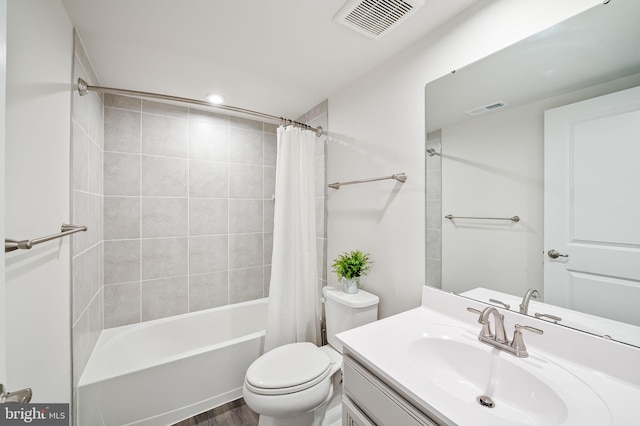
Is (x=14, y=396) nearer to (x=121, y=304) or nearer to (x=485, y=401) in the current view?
(x=485, y=401)

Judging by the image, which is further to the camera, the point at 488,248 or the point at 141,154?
the point at 141,154

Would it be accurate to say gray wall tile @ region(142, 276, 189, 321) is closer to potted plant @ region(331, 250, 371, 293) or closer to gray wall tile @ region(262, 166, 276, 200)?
gray wall tile @ region(262, 166, 276, 200)

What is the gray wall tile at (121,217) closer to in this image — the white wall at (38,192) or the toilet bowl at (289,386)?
the white wall at (38,192)

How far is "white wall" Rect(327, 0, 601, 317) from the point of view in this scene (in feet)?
3.40

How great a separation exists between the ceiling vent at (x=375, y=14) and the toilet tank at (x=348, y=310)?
1487 millimetres

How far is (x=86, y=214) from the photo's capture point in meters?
1.50

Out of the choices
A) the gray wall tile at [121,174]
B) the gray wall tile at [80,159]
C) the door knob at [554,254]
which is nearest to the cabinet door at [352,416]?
the door knob at [554,254]

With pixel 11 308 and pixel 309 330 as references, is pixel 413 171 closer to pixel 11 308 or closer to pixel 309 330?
pixel 309 330

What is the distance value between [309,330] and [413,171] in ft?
4.56

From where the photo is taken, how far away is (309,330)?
1.90m

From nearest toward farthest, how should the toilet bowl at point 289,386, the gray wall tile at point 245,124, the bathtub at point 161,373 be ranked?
the toilet bowl at point 289,386 → the bathtub at point 161,373 → the gray wall tile at point 245,124

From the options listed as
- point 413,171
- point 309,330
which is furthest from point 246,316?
point 413,171

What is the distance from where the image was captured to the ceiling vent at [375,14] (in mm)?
1086

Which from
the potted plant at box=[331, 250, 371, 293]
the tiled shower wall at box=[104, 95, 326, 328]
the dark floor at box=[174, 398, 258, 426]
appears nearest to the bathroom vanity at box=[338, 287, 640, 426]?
the potted plant at box=[331, 250, 371, 293]
